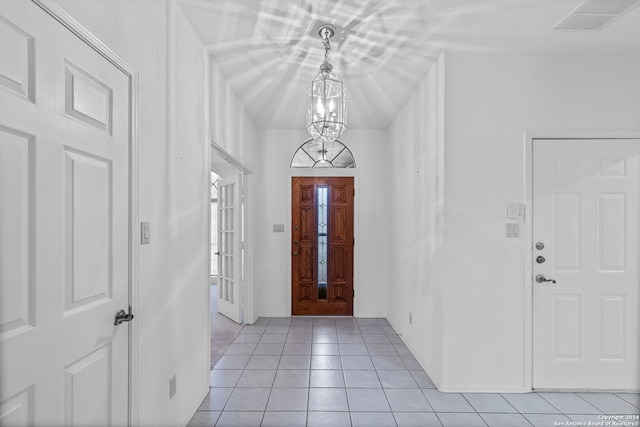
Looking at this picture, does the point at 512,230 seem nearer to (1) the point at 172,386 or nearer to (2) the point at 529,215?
(2) the point at 529,215

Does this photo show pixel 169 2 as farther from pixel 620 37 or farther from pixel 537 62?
pixel 620 37

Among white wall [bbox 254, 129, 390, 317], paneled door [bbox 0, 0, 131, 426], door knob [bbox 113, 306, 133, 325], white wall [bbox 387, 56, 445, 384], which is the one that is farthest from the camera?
white wall [bbox 254, 129, 390, 317]

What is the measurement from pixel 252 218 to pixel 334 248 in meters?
1.17

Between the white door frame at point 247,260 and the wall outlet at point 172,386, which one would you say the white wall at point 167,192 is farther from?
the white door frame at point 247,260

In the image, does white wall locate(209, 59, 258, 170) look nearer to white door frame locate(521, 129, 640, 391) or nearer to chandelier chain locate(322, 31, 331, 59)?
chandelier chain locate(322, 31, 331, 59)

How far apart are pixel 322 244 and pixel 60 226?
12.3ft

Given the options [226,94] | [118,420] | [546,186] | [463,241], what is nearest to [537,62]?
[546,186]

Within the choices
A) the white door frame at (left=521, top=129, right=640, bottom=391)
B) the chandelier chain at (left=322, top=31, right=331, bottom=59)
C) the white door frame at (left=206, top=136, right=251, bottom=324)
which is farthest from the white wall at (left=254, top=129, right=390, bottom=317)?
the chandelier chain at (left=322, top=31, right=331, bottom=59)

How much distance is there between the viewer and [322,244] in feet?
15.7

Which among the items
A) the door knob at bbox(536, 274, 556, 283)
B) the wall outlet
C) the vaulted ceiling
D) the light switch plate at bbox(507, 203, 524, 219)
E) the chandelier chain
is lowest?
the wall outlet

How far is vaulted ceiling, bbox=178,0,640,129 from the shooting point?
2.07 metres

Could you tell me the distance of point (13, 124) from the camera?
100cm

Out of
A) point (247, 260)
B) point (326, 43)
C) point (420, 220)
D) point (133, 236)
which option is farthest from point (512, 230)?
point (247, 260)

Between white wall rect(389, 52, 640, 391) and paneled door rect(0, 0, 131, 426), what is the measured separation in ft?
7.08
